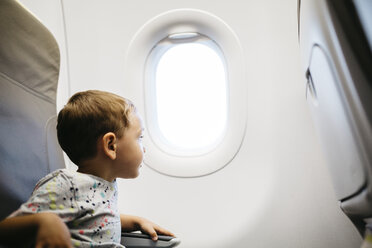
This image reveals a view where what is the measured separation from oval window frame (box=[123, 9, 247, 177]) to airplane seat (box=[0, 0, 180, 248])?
25.7 inches

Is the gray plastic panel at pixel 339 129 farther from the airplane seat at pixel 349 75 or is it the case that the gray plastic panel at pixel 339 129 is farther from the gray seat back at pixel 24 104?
the gray seat back at pixel 24 104

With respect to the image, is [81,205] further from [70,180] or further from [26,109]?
[26,109]

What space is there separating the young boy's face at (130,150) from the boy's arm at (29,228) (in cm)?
38

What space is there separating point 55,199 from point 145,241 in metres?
0.32

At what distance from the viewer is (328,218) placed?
1.62 meters

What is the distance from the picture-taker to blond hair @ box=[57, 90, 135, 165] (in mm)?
943

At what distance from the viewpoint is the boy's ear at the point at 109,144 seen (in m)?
0.96

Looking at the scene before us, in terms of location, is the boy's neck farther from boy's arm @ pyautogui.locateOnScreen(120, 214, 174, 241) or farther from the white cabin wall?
the white cabin wall

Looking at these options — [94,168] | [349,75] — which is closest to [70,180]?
[94,168]

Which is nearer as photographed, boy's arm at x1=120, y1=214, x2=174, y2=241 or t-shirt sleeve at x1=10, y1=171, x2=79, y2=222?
t-shirt sleeve at x1=10, y1=171, x2=79, y2=222

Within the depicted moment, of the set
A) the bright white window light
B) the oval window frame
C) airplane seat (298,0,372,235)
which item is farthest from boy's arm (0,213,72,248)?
the bright white window light

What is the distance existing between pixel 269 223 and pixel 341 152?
855mm

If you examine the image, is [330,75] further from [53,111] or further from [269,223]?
[269,223]

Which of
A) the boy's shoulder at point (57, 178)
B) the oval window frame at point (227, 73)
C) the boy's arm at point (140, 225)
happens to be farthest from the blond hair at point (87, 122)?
the oval window frame at point (227, 73)
